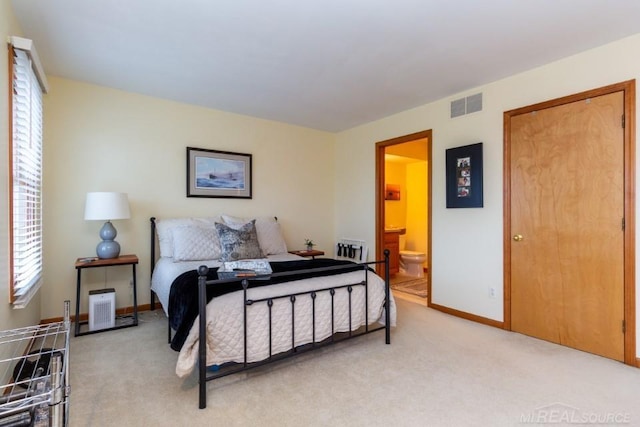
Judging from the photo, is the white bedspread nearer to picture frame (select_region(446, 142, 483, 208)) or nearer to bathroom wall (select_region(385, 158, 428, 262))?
picture frame (select_region(446, 142, 483, 208))

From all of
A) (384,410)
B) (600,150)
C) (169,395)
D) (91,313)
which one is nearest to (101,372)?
(169,395)

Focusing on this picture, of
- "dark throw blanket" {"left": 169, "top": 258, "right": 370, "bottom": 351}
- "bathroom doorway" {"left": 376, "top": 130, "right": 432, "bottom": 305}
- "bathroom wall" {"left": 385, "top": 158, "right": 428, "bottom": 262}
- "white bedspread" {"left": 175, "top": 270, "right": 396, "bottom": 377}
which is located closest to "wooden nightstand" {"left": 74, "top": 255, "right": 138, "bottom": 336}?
"dark throw blanket" {"left": 169, "top": 258, "right": 370, "bottom": 351}

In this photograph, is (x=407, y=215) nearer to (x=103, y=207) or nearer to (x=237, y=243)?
(x=237, y=243)

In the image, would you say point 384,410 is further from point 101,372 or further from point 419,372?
point 101,372

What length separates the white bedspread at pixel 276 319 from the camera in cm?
201

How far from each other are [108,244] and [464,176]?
11.9 feet

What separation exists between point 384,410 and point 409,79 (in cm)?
277

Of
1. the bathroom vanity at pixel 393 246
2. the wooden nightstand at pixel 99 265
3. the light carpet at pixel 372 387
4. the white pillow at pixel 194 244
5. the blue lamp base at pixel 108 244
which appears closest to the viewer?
the light carpet at pixel 372 387

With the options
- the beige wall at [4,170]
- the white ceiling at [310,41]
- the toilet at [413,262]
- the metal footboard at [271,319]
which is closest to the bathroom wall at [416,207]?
the toilet at [413,262]

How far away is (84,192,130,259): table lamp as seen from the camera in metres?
3.00

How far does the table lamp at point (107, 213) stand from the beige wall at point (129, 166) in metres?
0.28

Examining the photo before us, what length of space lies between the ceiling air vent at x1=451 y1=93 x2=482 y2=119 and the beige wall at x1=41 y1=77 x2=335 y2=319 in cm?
228

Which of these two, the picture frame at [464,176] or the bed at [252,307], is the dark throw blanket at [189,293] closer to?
the bed at [252,307]

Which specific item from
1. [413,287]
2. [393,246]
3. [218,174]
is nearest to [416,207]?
[393,246]
